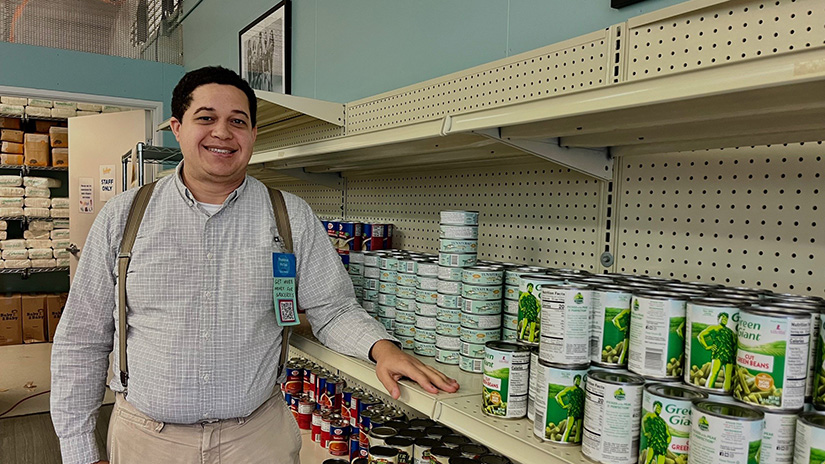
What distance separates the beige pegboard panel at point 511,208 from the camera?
5.80ft

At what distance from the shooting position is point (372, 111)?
2.57 meters

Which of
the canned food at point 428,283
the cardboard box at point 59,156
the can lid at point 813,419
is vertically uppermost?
the cardboard box at point 59,156

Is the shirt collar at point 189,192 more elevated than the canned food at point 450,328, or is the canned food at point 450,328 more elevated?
the shirt collar at point 189,192

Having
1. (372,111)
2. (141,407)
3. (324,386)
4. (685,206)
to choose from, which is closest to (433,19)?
(372,111)

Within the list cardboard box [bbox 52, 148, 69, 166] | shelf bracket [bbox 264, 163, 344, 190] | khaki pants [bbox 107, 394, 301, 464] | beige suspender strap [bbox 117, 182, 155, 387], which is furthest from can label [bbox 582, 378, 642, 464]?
cardboard box [bbox 52, 148, 69, 166]

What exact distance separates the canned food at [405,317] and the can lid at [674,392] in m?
0.90

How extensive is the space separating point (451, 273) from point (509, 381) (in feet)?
1.38

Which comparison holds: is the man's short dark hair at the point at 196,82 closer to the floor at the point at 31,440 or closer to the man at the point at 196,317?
the man at the point at 196,317

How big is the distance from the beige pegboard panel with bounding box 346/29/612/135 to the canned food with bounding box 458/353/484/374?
67 cm

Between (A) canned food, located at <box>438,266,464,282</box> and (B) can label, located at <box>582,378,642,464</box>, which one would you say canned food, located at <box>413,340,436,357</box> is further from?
(B) can label, located at <box>582,378,642,464</box>

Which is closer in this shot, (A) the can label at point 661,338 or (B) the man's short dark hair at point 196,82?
(A) the can label at point 661,338

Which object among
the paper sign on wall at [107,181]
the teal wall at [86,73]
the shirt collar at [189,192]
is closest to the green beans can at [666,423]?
the shirt collar at [189,192]

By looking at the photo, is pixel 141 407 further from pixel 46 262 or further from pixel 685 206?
pixel 46 262

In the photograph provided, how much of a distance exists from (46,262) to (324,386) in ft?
21.9
